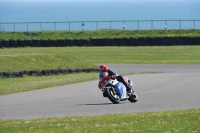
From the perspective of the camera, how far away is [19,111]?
1678cm

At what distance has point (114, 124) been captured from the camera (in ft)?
42.0

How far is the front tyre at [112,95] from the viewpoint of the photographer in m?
18.0

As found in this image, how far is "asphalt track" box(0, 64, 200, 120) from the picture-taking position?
16.6 metres

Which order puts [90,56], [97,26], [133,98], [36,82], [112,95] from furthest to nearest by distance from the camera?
[97,26] → [90,56] → [36,82] → [133,98] → [112,95]

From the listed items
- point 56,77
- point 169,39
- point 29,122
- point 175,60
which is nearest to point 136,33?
point 169,39

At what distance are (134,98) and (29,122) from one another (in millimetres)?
5143

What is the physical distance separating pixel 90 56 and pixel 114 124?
26714mm

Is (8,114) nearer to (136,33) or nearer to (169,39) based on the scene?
(169,39)

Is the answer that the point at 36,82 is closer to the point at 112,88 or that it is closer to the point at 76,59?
the point at 112,88

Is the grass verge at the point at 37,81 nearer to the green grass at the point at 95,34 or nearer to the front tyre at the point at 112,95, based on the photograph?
the front tyre at the point at 112,95

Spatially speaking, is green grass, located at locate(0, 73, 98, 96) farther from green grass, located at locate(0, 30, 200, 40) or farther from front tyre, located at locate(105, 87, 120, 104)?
green grass, located at locate(0, 30, 200, 40)

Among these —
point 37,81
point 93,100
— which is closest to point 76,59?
point 37,81

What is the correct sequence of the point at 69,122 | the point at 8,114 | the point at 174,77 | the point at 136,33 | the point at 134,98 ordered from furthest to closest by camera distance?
the point at 136,33 → the point at 174,77 → the point at 134,98 → the point at 8,114 → the point at 69,122

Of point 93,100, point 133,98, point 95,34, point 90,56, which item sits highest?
point 133,98
